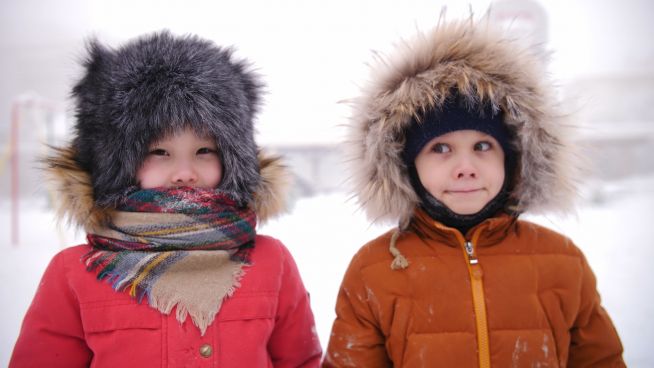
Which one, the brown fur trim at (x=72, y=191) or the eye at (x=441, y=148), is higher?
the eye at (x=441, y=148)

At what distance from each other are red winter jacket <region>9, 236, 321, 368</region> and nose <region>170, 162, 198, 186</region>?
324 mm

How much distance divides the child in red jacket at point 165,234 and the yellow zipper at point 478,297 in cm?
50

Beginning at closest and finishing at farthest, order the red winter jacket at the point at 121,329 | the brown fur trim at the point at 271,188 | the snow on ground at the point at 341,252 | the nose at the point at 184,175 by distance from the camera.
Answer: the red winter jacket at the point at 121,329 → the nose at the point at 184,175 → the brown fur trim at the point at 271,188 → the snow on ground at the point at 341,252

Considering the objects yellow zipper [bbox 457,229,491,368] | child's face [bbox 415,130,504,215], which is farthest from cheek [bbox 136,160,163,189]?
yellow zipper [bbox 457,229,491,368]

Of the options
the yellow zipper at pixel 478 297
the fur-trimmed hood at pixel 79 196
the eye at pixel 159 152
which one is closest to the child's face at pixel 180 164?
the eye at pixel 159 152

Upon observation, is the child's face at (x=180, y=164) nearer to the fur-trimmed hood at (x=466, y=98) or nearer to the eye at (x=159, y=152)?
the eye at (x=159, y=152)

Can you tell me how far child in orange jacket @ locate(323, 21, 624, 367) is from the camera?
1.14 meters

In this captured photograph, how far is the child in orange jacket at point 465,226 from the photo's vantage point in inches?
45.1

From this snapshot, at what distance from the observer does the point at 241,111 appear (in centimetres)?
128

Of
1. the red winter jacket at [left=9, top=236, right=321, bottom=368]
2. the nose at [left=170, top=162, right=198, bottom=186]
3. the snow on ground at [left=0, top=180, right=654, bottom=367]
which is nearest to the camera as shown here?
the red winter jacket at [left=9, top=236, right=321, bottom=368]

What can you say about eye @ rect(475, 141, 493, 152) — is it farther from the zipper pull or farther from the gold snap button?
the gold snap button

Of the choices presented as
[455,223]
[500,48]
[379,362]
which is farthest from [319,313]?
[500,48]

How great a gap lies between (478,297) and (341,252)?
8.23ft

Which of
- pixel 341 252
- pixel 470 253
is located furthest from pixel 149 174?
pixel 341 252
